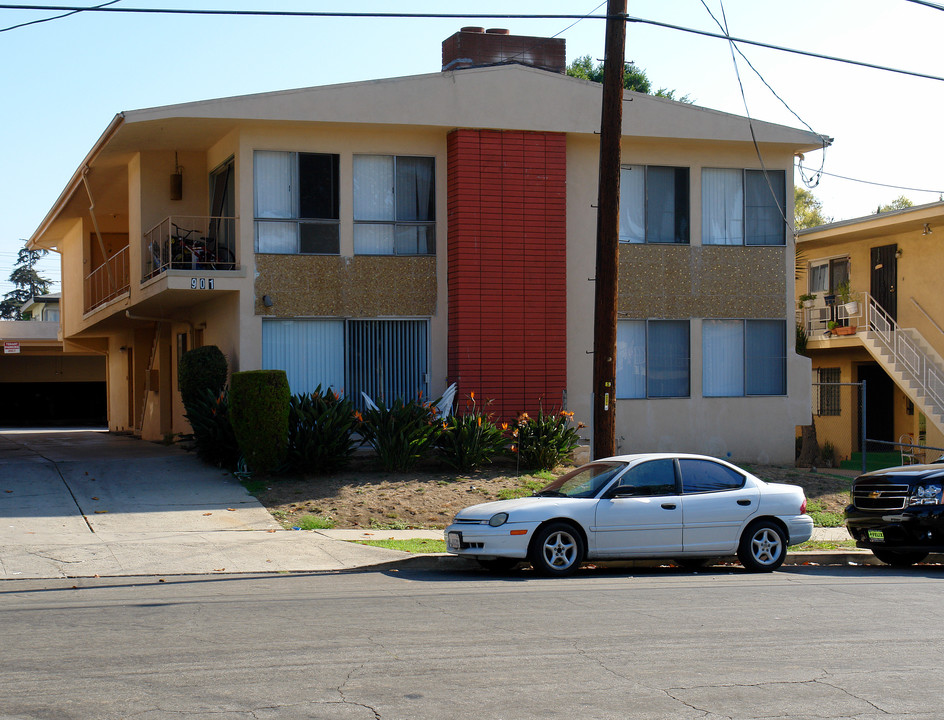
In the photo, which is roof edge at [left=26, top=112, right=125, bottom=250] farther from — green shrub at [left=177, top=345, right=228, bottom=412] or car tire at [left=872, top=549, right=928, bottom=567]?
car tire at [left=872, top=549, right=928, bottom=567]

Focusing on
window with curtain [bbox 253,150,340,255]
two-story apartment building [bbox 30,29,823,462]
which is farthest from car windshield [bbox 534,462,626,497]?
window with curtain [bbox 253,150,340,255]

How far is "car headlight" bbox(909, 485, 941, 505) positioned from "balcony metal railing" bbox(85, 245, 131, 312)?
1685 cm

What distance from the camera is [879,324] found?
2683cm

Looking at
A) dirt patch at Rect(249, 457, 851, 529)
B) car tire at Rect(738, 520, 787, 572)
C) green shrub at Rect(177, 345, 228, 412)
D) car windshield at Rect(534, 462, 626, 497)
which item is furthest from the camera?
green shrub at Rect(177, 345, 228, 412)

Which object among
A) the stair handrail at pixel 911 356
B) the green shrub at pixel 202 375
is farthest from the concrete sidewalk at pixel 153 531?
the stair handrail at pixel 911 356

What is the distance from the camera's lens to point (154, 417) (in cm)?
2645

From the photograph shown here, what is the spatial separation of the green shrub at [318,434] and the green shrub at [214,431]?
112cm

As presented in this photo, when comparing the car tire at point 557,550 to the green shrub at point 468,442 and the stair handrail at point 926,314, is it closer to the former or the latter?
the green shrub at point 468,442

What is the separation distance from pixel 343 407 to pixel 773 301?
31.2 feet

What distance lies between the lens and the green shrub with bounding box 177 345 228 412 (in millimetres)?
18703

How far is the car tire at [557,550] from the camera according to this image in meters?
11.2

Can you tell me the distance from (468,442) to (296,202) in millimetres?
5448

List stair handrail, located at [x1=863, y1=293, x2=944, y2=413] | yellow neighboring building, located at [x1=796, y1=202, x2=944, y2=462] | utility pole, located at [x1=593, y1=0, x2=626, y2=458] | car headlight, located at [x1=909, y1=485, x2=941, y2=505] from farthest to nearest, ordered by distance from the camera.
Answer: yellow neighboring building, located at [x1=796, y1=202, x2=944, y2=462], stair handrail, located at [x1=863, y1=293, x2=944, y2=413], utility pole, located at [x1=593, y1=0, x2=626, y2=458], car headlight, located at [x1=909, y1=485, x2=941, y2=505]

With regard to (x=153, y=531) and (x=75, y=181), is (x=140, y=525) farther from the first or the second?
(x=75, y=181)
